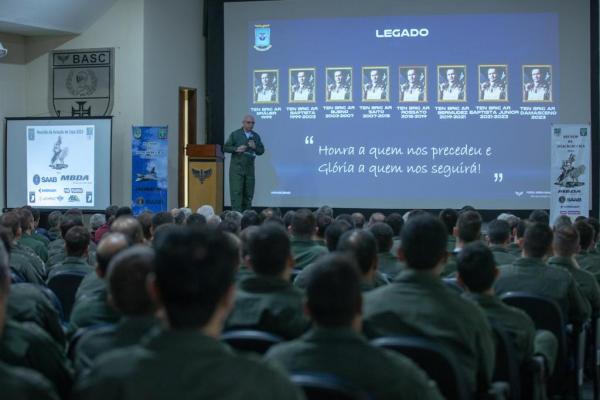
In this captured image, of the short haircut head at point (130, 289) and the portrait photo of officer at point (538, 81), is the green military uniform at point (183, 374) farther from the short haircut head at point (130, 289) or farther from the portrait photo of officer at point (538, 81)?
the portrait photo of officer at point (538, 81)

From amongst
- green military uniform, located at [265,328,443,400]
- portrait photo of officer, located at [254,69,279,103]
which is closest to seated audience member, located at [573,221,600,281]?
green military uniform, located at [265,328,443,400]

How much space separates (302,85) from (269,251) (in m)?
9.37

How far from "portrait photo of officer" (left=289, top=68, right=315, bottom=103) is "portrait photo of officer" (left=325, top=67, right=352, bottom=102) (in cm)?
22

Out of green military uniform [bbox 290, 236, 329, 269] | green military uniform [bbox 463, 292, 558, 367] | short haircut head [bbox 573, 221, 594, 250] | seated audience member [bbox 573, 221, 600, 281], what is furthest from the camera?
short haircut head [bbox 573, 221, 594, 250]

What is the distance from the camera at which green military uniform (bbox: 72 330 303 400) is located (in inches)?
67.8

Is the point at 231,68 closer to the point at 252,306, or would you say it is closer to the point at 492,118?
the point at 492,118

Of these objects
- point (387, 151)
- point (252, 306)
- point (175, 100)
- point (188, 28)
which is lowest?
point (252, 306)

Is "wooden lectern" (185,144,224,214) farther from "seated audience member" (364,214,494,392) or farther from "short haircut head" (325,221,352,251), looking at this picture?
"seated audience member" (364,214,494,392)

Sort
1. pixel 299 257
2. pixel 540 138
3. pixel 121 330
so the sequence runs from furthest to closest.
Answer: pixel 540 138
pixel 299 257
pixel 121 330

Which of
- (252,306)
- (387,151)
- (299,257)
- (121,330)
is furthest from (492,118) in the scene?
(121,330)

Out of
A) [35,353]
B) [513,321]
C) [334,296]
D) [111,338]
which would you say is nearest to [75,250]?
[35,353]

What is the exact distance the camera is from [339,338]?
222cm

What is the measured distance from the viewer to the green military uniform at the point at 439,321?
2.94 meters

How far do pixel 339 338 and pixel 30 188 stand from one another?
424 inches
